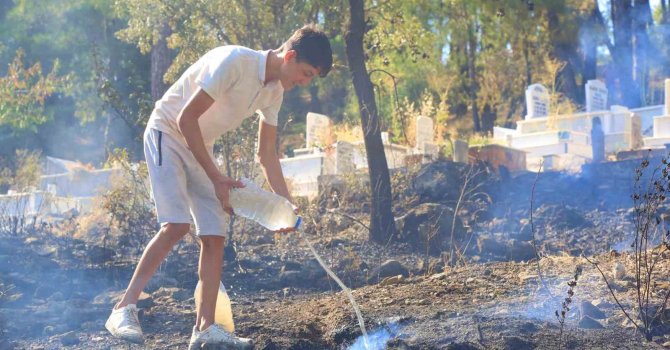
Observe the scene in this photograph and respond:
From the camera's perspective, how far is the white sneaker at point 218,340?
4.74 m

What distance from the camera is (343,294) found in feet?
21.3

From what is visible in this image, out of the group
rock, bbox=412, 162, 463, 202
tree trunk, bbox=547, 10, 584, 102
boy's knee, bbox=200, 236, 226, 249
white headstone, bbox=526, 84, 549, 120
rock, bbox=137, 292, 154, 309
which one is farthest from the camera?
tree trunk, bbox=547, 10, 584, 102

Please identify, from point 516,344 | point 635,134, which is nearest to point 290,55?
point 516,344

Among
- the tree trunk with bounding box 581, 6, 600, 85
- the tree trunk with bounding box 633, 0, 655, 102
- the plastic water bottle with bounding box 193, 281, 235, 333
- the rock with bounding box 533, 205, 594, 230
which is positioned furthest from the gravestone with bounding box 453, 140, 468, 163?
the tree trunk with bounding box 581, 6, 600, 85

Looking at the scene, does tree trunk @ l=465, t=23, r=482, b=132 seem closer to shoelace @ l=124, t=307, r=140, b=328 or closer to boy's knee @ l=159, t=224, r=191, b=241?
boy's knee @ l=159, t=224, r=191, b=241

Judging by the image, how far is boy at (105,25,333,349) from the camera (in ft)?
15.1

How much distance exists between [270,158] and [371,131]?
17.3 ft

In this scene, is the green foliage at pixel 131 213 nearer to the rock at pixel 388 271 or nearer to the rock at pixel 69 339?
the rock at pixel 388 271

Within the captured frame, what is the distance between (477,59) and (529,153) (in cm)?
990

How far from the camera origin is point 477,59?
2706 cm

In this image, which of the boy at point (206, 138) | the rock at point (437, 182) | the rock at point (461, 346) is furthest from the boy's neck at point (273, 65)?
the rock at point (437, 182)

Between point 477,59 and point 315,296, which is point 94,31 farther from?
point 315,296

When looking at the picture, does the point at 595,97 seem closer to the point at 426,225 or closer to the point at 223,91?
the point at 426,225

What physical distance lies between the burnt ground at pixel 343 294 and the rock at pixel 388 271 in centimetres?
1
